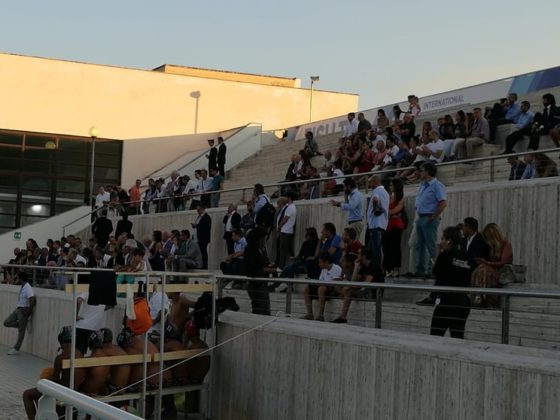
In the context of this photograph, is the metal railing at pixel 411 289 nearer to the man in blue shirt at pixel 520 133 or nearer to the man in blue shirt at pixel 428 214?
the man in blue shirt at pixel 428 214

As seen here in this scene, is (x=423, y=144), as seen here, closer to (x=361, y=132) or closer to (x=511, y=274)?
(x=361, y=132)

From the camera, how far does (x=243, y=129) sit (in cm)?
3178

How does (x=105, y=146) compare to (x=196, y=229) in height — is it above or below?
above

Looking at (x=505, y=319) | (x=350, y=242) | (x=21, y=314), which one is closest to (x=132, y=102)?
(x=21, y=314)

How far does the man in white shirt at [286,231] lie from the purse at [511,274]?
6098 millimetres

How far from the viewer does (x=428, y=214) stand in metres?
13.1

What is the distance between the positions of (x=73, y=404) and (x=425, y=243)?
9583mm

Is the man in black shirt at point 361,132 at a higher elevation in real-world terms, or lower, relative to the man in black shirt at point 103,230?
higher

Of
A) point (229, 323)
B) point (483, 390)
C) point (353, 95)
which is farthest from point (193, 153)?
point (483, 390)

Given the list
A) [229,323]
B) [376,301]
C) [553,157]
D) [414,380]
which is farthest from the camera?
[553,157]

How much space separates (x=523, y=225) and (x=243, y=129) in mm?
19796

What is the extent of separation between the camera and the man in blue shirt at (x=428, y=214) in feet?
42.4

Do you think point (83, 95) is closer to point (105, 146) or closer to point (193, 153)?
point (105, 146)

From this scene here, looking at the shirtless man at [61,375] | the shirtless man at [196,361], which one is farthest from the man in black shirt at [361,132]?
the shirtless man at [61,375]
